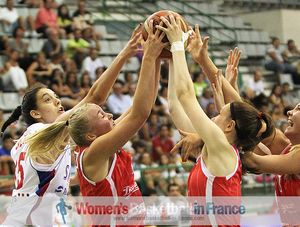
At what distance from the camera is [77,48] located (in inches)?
501

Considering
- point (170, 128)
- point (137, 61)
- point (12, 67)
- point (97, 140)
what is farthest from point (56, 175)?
point (137, 61)

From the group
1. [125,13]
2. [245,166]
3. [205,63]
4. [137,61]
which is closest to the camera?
[245,166]

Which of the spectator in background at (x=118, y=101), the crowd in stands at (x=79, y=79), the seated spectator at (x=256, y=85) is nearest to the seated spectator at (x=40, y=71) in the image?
the crowd in stands at (x=79, y=79)

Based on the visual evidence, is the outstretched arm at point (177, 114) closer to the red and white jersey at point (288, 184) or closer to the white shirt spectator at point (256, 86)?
the red and white jersey at point (288, 184)

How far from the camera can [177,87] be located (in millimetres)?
4559

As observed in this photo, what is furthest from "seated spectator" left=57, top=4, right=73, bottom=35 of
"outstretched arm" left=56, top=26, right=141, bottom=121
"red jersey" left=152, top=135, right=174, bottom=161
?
"outstretched arm" left=56, top=26, right=141, bottom=121

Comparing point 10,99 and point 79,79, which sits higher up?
point 79,79

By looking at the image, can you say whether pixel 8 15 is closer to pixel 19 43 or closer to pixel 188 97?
pixel 19 43

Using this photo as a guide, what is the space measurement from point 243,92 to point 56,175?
31.0 feet

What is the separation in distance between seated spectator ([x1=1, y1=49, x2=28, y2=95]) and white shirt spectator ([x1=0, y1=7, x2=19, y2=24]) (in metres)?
1.25

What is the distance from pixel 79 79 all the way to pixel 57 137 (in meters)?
6.97

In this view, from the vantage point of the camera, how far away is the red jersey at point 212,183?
173 inches

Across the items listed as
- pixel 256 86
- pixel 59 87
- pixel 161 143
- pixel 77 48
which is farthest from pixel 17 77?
pixel 256 86

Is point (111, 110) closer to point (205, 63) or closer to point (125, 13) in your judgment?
point (125, 13)
